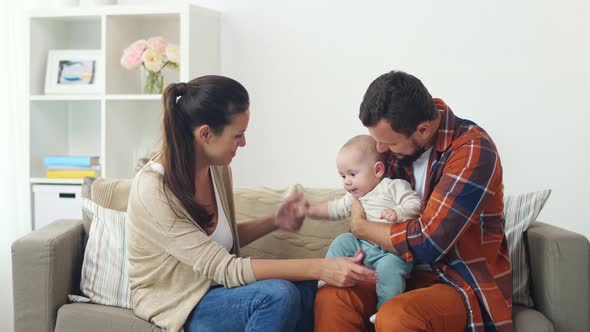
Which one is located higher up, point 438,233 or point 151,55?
point 151,55

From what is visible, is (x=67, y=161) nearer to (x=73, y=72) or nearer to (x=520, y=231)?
(x=73, y=72)

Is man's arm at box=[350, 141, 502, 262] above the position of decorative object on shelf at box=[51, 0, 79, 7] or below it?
below

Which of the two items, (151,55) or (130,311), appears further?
(151,55)

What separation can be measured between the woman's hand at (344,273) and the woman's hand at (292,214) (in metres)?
0.32

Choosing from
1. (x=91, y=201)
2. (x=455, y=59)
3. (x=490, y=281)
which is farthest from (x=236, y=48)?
(x=490, y=281)

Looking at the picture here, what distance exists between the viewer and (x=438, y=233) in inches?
76.6

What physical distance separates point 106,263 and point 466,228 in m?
1.14

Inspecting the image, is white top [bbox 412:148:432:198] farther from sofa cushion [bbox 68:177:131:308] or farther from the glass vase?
the glass vase

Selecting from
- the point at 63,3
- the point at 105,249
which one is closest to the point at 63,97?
the point at 63,3

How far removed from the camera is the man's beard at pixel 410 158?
83.2 inches

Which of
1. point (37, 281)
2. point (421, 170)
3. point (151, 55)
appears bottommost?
point (37, 281)

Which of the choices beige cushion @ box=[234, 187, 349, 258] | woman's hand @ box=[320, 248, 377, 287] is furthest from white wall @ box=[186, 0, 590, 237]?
woman's hand @ box=[320, 248, 377, 287]

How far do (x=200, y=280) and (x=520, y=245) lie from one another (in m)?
1.00

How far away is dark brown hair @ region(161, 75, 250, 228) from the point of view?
202 cm
